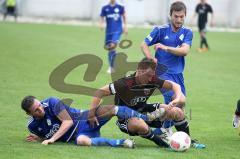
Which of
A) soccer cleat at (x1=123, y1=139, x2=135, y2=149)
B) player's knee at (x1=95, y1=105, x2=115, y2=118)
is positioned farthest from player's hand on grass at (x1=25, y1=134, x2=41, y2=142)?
soccer cleat at (x1=123, y1=139, x2=135, y2=149)

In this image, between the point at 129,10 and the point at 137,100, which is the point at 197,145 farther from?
the point at 129,10

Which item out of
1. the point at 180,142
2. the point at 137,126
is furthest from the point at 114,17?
the point at 180,142

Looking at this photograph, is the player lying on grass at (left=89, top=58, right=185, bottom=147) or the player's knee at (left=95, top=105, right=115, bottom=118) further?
the player's knee at (left=95, top=105, right=115, bottom=118)

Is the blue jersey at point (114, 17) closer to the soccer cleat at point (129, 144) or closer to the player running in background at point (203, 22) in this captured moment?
the player running in background at point (203, 22)

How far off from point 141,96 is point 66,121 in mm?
1171

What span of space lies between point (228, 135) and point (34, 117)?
3.50 meters

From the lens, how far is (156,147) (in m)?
10.0

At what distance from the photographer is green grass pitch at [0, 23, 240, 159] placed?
9484mm

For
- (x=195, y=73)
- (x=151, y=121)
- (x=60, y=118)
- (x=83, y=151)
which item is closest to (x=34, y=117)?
(x=60, y=118)

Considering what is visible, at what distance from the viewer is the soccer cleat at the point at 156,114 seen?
994 cm

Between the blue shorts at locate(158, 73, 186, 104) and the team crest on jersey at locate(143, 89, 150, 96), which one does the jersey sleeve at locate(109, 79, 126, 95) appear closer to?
the team crest on jersey at locate(143, 89, 150, 96)

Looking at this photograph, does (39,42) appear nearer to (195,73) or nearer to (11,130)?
(195,73)

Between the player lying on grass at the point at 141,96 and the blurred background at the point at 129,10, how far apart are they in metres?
40.8

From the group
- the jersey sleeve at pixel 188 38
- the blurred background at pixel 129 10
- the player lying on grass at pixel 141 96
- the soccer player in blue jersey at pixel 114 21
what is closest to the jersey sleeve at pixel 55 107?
the player lying on grass at pixel 141 96
